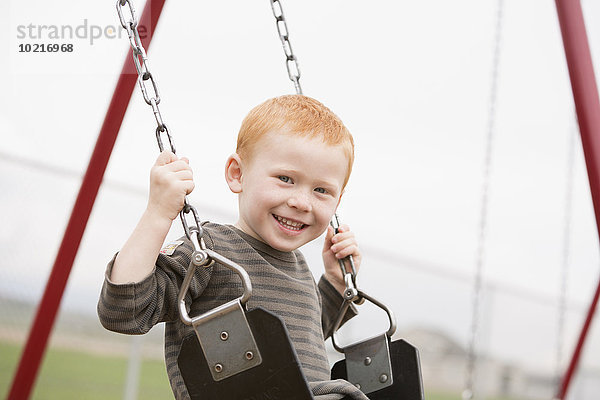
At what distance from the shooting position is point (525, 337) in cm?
357

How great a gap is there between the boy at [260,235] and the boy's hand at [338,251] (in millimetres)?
121

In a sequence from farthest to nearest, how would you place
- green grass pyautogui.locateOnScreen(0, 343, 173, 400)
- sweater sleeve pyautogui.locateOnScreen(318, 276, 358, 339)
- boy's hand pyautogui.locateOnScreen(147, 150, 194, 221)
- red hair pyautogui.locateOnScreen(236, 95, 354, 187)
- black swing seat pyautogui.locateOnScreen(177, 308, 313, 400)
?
green grass pyautogui.locateOnScreen(0, 343, 173, 400)
sweater sleeve pyautogui.locateOnScreen(318, 276, 358, 339)
red hair pyautogui.locateOnScreen(236, 95, 354, 187)
boy's hand pyautogui.locateOnScreen(147, 150, 194, 221)
black swing seat pyautogui.locateOnScreen(177, 308, 313, 400)

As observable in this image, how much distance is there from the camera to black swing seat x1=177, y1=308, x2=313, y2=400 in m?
0.68

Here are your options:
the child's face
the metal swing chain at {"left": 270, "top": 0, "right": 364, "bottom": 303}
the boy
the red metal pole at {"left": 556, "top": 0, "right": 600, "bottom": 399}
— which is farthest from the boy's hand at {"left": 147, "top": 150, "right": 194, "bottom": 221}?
the red metal pole at {"left": 556, "top": 0, "right": 600, "bottom": 399}

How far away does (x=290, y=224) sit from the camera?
35.6 inches

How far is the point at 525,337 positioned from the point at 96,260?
2.34 meters

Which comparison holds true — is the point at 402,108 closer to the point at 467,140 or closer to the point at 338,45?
the point at 467,140

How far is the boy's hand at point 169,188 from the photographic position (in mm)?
784

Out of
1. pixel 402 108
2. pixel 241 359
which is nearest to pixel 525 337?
pixel 402 108

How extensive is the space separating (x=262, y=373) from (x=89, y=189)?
72 cm

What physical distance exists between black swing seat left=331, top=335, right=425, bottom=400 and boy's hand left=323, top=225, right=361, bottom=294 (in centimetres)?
17

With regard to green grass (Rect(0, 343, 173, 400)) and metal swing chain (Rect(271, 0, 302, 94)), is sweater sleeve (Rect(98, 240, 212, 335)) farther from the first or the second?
green grass (Rect(0, 343, 173, 400))

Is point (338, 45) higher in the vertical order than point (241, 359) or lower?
higher

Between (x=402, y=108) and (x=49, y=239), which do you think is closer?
(x=49, y=239)
